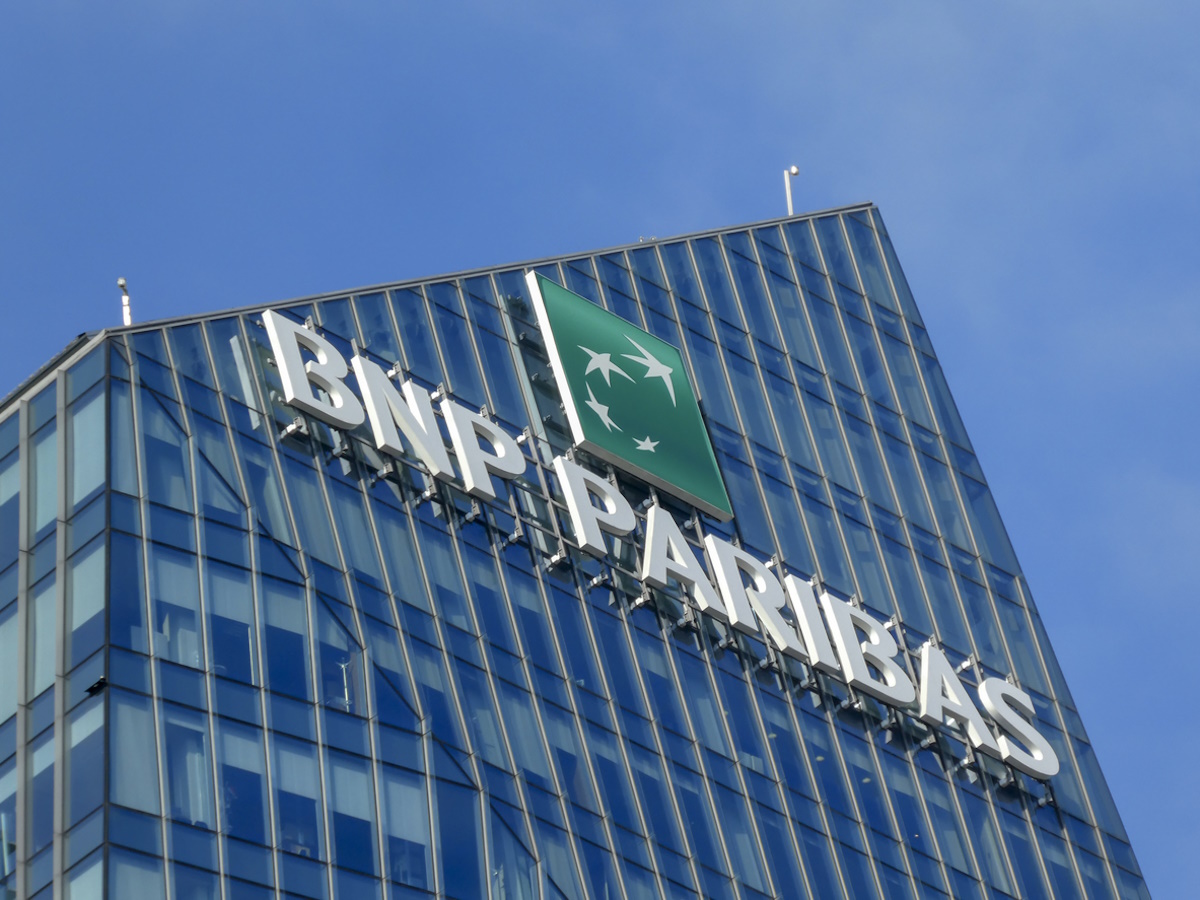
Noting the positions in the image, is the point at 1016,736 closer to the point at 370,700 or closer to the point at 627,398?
the point at 627,398

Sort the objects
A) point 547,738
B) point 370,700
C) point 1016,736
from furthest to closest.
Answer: point 1016,736 < point 547,738 < point 370,700

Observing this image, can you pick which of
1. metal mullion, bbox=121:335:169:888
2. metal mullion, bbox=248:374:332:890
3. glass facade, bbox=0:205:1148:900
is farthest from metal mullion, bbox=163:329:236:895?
metal mullion, bbox=248:374:332:890

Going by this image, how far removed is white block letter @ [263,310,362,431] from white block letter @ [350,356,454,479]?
19.9 inches

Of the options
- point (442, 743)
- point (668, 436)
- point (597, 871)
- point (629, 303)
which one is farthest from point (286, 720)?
point (629, 303)

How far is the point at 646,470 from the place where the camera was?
71188 millimetres

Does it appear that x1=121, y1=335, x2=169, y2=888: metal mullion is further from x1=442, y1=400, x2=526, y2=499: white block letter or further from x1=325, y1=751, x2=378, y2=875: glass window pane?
x1=442, y1=400, x2=526, y2=499: white block letter

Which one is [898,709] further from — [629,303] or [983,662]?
[629,303]

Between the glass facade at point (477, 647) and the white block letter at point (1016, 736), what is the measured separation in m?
0.71

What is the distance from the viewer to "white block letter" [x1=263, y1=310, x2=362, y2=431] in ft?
205

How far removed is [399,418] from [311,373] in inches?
104

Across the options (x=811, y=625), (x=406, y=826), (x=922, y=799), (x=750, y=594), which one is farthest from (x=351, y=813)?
(x=922, y=799)

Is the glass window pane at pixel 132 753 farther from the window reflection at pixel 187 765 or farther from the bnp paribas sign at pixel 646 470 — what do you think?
the bnp paribas sign at pixel 646 470

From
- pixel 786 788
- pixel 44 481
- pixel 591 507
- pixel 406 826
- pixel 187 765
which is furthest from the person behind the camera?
pixel 786 788

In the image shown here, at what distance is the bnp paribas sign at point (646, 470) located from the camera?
212ft
